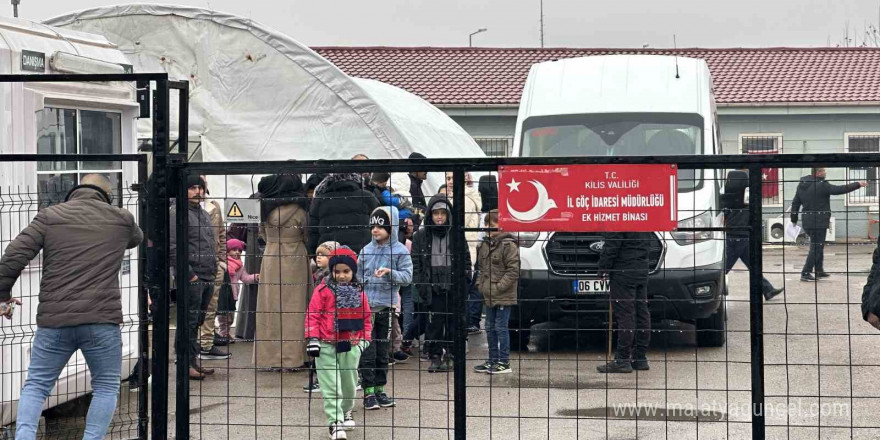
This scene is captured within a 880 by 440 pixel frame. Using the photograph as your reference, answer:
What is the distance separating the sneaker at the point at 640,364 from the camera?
6.81 metres

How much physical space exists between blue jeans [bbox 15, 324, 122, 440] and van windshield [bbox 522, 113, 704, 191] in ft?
21.7

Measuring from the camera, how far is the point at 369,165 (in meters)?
5.68

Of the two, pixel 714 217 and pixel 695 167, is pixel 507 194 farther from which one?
pixel 714 217

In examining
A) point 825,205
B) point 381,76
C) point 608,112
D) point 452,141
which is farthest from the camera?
point 381,76

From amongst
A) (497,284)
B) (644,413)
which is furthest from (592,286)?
(644,413)

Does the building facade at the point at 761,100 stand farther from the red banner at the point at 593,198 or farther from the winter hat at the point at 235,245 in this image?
the red banner at the point at 593,198

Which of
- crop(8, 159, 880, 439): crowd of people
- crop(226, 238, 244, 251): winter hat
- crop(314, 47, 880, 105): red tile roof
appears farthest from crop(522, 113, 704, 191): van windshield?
crop(314, 47, 880, 105): red tile roof

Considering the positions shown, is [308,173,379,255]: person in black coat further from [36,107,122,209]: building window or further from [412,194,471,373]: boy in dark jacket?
[36,107,122,209]: building window

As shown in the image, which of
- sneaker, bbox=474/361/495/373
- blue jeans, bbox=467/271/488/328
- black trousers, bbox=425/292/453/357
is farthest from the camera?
sneaker, bbox=474/361/495/373

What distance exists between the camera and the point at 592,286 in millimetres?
7352

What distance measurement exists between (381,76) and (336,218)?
83.8 feet

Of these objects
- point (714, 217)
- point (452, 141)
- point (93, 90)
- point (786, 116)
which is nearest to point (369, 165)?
point (93, 90)

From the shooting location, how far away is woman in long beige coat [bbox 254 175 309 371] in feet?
25.1

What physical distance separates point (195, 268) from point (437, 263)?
2.15 metres
